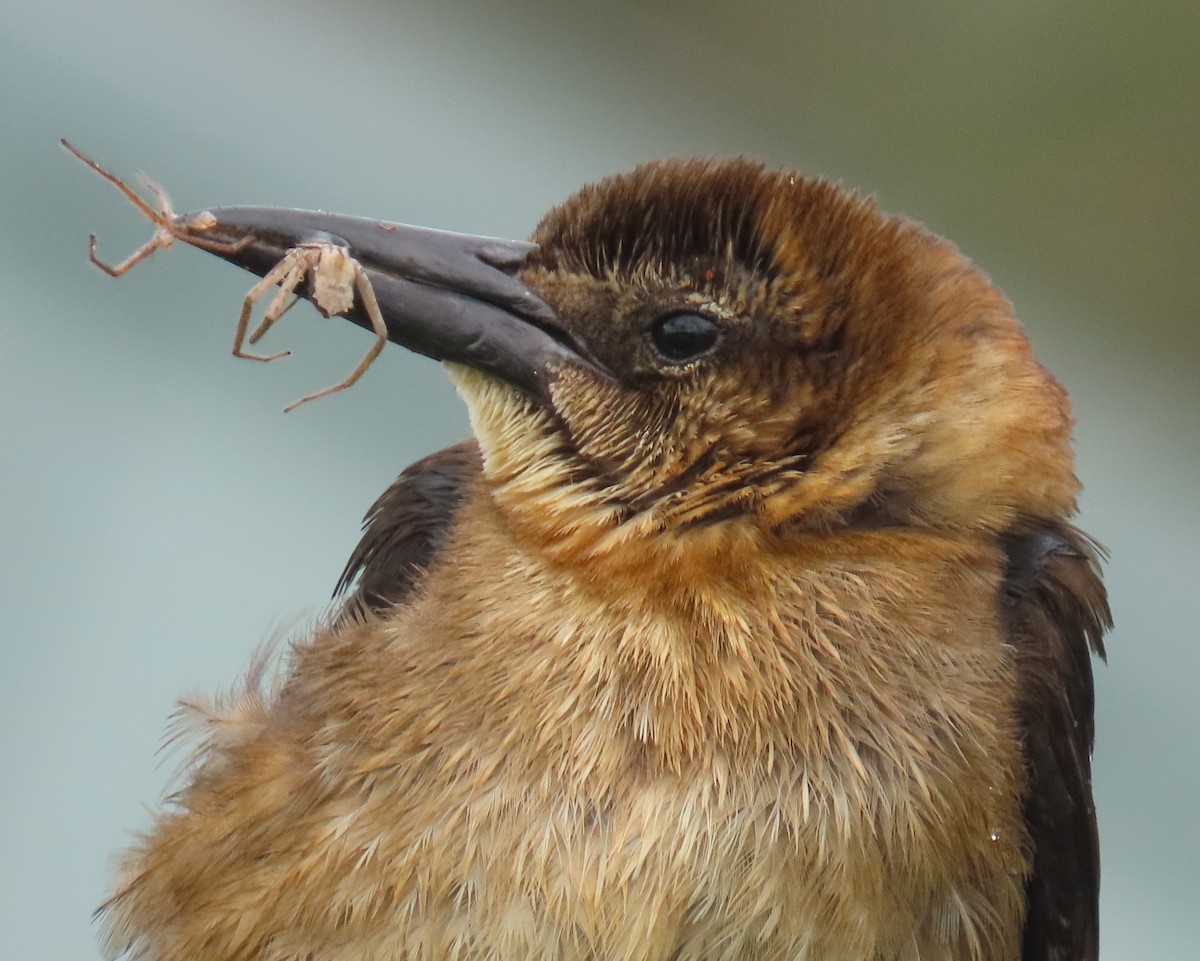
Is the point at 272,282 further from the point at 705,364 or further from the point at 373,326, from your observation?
the point at 705,364

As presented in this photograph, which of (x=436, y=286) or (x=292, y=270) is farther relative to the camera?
(x=436, y=286)

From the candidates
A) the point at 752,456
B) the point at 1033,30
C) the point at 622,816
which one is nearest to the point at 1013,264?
the point at 1033,30

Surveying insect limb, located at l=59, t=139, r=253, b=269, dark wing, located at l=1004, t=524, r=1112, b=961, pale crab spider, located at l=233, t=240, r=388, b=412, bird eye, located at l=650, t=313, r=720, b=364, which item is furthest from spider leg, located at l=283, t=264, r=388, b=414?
dark wing, located at l=1004, t=524, r=1112, b=961

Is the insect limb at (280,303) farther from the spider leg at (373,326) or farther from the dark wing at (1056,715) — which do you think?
the dark wing at (1056,715)

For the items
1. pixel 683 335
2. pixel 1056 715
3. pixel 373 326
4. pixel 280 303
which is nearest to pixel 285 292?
pixel 280 303

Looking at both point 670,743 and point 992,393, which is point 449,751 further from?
point 992,393

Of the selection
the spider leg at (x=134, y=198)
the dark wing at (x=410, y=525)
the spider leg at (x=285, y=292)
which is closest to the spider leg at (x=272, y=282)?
the spider leg at (x=285, y=292)
